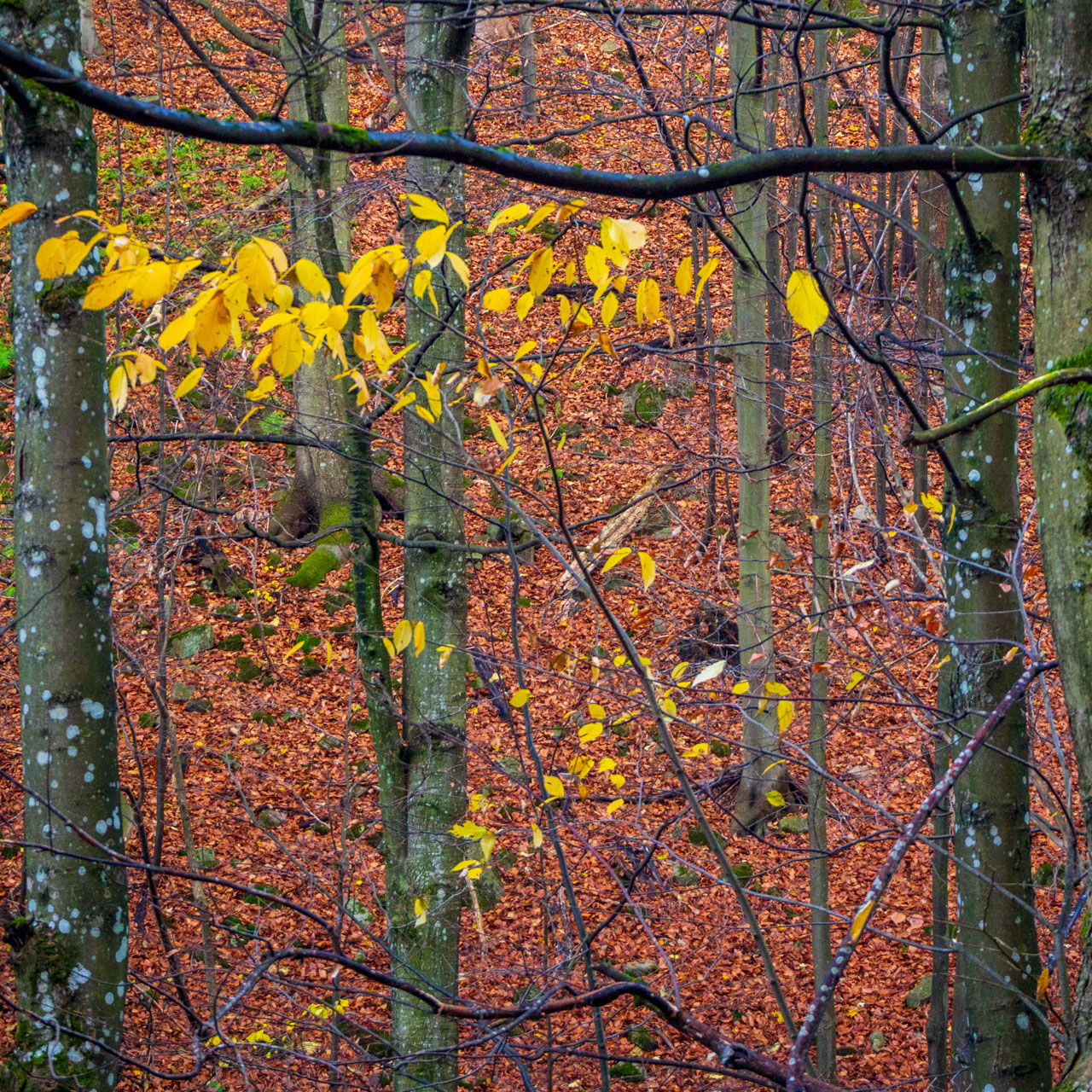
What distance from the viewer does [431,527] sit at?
4.92 m

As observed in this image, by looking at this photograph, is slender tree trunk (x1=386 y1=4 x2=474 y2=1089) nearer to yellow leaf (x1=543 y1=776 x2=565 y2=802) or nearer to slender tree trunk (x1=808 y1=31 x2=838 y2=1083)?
yellow leaf (x1=543 y1=776 x2=565 y2=802)

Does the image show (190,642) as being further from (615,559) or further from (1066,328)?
(1066,328)

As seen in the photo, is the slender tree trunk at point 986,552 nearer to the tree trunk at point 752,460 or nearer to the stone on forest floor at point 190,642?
the tree trunk at point 752,460

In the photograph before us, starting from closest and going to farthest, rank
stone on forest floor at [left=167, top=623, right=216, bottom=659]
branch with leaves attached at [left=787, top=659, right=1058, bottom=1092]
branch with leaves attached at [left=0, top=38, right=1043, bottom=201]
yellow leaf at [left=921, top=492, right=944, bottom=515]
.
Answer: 1. branch with leaves attached at [left=0, top=38, right=1043, bottom=201]
2. branch with leaves attached at [left=787, top=659, right=1058, bottom=1092]
3. yellow leaf at [left=921, top=492, right=944, bottom=515]
4. stone on forest floor at [left=167, top=623, right=216, bottom=659]

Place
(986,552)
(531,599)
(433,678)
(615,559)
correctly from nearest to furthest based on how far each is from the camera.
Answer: (615,559), (986,552), (433,678), (531,599)

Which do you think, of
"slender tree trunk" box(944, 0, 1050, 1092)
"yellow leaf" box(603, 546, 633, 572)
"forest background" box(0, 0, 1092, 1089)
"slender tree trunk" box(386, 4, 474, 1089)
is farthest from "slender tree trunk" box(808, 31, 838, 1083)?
"yellow leaf" box(603, 546, 633, 572)

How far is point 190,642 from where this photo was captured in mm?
9164

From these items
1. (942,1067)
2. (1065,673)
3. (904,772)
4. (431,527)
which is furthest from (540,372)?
(904,772)

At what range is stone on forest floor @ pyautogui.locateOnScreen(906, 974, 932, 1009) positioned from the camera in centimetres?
695

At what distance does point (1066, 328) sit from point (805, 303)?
0.46m

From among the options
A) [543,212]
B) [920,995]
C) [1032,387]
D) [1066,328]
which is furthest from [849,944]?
[920,995]

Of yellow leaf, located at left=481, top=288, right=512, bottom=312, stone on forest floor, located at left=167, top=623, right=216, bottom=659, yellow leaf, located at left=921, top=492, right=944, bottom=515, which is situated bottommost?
stone on forest floor, located at left=167, top=623, right=216, bottom=659

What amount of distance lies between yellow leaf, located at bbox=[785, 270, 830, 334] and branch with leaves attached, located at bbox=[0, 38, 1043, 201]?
0.20 meters

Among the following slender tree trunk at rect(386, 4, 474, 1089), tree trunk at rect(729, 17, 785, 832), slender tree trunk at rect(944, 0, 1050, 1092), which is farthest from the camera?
tree trunk at rect(729, 17, 785, 832)
